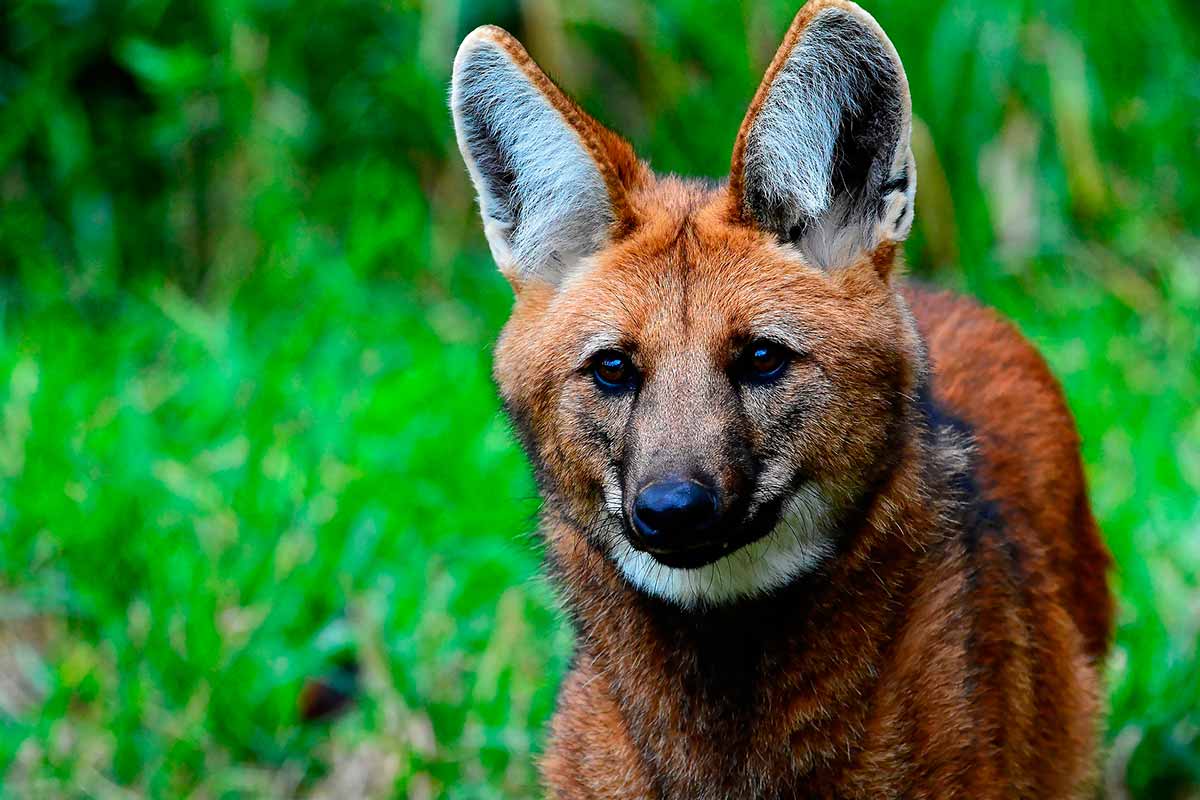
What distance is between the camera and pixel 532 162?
2.60 m

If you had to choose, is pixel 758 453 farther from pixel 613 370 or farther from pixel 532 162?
pixel 532 162

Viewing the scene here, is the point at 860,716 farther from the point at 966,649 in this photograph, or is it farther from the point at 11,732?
the point at 11,732

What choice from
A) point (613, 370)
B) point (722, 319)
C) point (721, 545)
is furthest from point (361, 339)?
point (721, 545)

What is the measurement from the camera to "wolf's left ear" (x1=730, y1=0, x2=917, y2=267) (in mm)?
2340

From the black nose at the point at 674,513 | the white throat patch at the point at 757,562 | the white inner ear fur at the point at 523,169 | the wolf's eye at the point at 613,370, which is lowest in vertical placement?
the white throat patch at the point at 757,562

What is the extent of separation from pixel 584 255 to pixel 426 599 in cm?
151

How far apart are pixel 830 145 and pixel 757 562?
717 millimetres

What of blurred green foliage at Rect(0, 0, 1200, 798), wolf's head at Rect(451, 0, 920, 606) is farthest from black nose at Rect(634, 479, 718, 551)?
blurred green foliage at Rect(0, 0, 1200, 798)

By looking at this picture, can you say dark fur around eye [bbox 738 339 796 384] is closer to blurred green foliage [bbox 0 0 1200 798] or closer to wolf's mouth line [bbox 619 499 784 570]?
wolf's mouth line [bbox 619 499 784 570]

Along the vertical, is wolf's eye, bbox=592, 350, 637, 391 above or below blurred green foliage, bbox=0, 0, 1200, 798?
above

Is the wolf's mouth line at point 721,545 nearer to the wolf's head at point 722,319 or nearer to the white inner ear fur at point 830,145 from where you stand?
the wolf's head at point 722,319

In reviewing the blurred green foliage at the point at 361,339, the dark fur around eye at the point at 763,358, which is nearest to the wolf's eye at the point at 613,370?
the dark fur around eye at the point at 763,358

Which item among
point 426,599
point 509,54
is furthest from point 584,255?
point 426,599

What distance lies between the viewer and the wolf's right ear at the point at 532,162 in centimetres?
246
